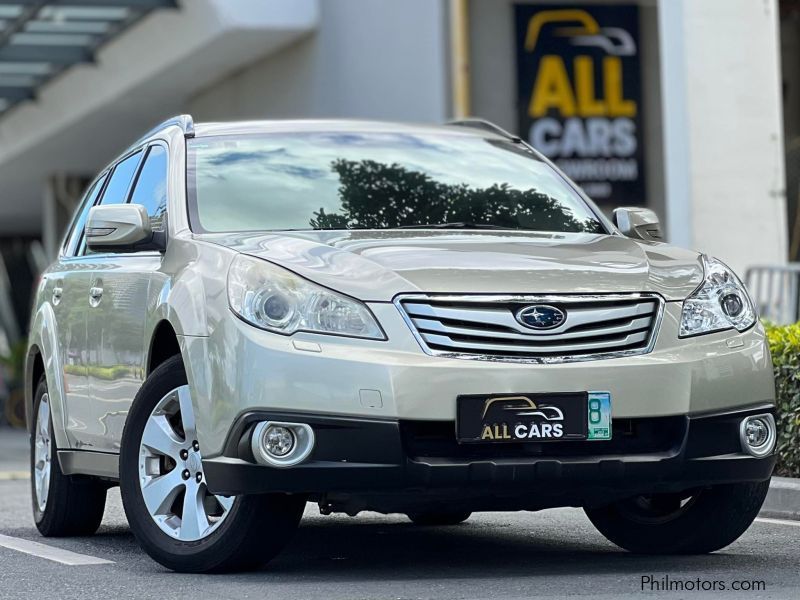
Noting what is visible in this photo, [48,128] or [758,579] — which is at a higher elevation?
[48,128]

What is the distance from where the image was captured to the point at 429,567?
653 centimetres

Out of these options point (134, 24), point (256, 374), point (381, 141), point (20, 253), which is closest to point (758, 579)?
point (256, 374)

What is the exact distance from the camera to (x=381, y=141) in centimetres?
752

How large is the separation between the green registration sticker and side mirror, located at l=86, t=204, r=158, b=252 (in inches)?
74.6

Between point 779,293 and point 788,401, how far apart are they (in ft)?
18.8

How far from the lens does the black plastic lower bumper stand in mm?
5742

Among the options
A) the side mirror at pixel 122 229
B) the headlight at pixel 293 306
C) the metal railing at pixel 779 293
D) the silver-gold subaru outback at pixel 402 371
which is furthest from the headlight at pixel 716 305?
the metal railing at pixel 779 293

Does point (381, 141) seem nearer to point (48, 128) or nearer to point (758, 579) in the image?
point (758, 579)

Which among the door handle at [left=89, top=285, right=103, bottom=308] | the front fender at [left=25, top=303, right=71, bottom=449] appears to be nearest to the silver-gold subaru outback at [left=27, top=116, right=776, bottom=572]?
the door handle at [left=89, top=285, right=103, bottom=308]

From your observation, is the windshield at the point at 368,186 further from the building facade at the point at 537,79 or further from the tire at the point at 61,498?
the building facade at the point at 537,79

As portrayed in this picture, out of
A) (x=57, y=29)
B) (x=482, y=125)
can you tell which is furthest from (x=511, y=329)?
(x=57, y=29)

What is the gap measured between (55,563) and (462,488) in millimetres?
1959

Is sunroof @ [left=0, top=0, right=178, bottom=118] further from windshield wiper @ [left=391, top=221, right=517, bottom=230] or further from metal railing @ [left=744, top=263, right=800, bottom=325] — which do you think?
windshield wiper @ [left=391, top=221, right=517, bottom=230]

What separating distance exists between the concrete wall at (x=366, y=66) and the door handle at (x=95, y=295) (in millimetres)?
11896
